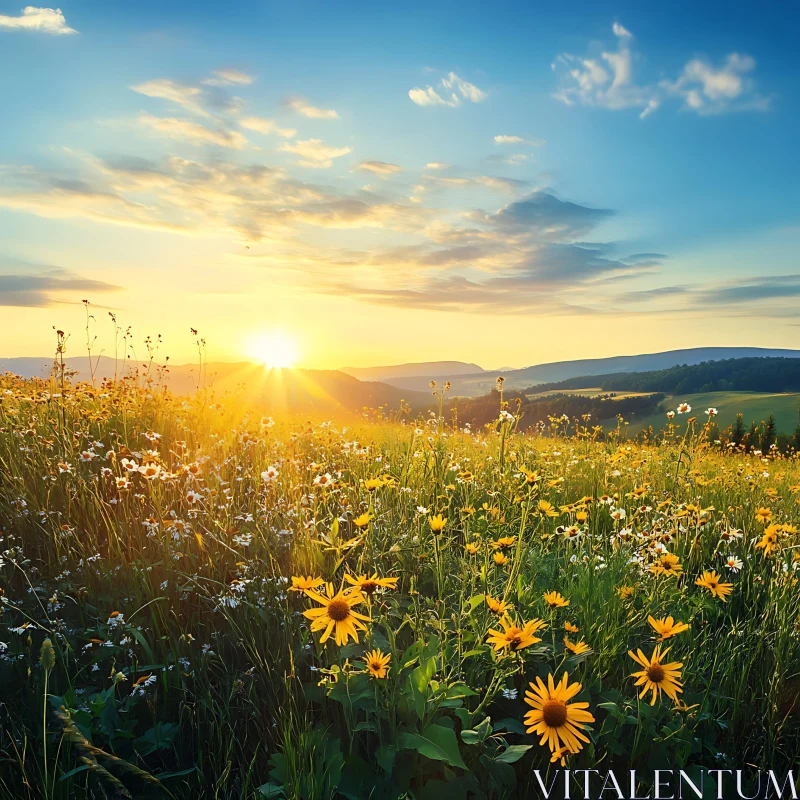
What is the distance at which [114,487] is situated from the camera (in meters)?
4.07

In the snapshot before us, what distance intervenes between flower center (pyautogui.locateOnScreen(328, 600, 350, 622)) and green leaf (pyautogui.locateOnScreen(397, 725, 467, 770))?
42cm

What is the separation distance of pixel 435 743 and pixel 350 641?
0.69 m

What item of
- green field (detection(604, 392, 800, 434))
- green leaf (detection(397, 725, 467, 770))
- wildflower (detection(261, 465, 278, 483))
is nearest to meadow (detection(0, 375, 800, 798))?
green leaf (detection(397, 725, 467, 770))

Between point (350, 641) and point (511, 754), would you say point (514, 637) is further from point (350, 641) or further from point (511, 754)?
point (350, 641)

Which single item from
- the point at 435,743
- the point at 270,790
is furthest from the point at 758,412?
the point at 270,790

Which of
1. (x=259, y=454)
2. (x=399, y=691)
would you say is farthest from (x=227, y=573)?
(x=259, y=454)

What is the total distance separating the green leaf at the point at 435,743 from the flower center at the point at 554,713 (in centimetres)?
29

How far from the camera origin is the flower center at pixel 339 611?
172cm

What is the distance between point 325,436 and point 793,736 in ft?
15.5

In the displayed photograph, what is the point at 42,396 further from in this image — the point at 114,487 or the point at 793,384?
the point at 793,384

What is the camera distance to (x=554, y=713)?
1.58 meters

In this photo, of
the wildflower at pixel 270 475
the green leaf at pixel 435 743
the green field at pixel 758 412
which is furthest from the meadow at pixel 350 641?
the green field at pixel 758 412

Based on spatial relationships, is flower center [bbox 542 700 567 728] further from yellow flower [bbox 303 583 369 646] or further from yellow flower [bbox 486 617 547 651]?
yellow flower [bbox 303 583 369 646]

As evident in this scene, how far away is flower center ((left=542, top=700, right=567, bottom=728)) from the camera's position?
62.4 inches
